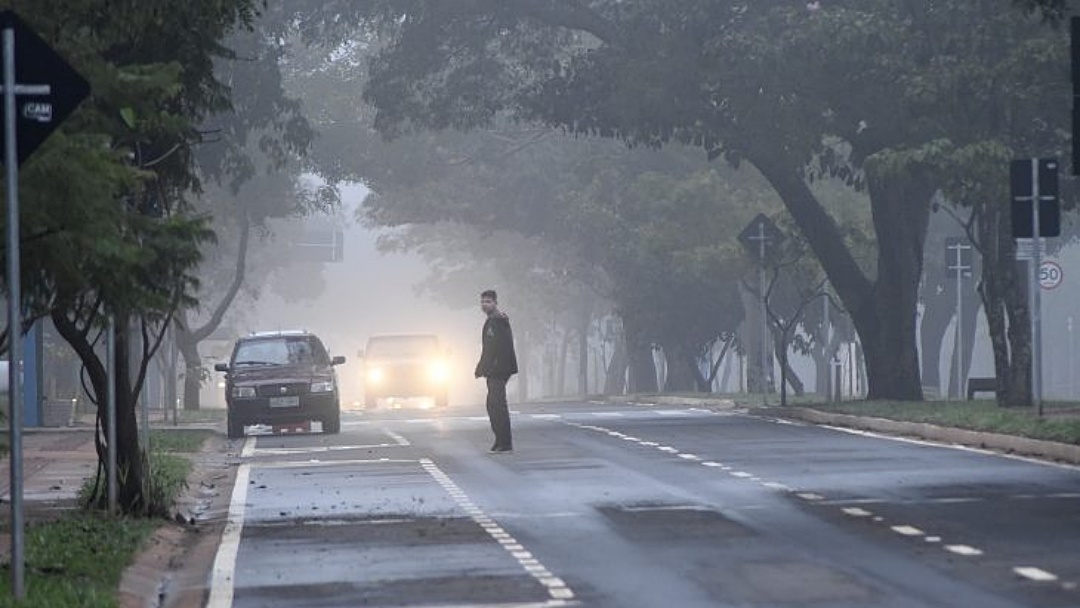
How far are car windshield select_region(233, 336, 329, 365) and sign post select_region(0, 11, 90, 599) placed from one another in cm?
2726

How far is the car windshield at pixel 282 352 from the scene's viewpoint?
1581 inches

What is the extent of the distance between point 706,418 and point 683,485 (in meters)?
16.1

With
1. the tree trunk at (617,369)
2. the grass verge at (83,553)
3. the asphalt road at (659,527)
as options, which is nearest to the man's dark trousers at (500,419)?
the asphalt road at (659,527)

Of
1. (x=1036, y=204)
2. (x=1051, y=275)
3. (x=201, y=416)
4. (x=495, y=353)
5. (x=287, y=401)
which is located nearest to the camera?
(x=1036, y=204)

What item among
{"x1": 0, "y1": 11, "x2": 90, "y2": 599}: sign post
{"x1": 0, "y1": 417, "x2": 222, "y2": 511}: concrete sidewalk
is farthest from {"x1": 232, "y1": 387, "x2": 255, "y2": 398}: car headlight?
{"x1": 0, "y1": 11, "x2": 90, "y2": 599}: sign post

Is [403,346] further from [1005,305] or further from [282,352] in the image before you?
[1005,305]

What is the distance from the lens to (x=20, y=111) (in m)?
12.5

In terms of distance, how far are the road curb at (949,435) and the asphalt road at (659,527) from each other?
0.60m

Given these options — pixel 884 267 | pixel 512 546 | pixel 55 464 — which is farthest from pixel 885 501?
pixel 884 267

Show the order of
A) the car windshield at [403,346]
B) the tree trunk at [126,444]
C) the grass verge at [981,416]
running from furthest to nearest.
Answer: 1. the car windshield at [403,346]
2. the grass verge at [981,416]
3. the tree trunk at [126,444]

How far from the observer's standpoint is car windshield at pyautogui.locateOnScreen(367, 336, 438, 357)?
215 feet

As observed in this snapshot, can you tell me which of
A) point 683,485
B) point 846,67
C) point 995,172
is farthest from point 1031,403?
point 683,485

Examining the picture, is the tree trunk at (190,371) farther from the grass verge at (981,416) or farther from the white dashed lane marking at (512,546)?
the white dashed lane marking at (512,546)

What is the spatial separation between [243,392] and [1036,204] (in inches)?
536
